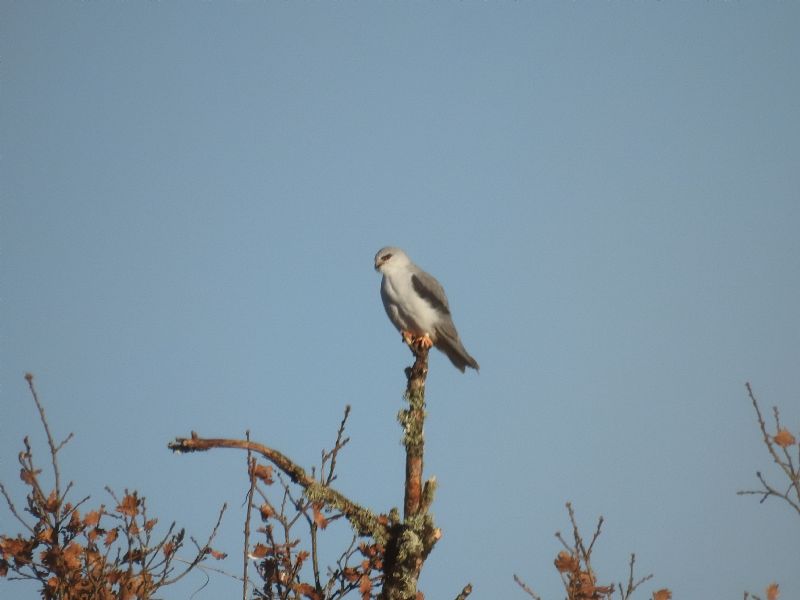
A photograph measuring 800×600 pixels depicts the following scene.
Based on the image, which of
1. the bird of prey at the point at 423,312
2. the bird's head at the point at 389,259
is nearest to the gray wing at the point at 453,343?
the bird of prey at the point at 423,312

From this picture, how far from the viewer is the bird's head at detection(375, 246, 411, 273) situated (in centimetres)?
1054

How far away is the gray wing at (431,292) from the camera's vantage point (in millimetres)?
10078

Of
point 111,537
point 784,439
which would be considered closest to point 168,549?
point 111,537

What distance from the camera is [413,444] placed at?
6.27 metres

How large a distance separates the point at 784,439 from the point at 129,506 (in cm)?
377

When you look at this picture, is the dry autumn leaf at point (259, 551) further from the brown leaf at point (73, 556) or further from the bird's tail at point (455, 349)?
the bird's tail at point (455, 349)

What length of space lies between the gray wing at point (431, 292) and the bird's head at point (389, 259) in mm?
389

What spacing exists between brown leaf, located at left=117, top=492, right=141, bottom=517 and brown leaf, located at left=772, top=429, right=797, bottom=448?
3.67 metres

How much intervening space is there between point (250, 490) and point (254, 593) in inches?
35.5

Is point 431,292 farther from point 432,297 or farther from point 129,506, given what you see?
point 129,506

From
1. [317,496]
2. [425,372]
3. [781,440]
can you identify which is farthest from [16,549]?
[781,440]

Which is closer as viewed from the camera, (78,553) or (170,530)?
(78,553)

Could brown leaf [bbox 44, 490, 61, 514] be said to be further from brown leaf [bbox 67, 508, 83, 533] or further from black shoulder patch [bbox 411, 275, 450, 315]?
black shoulder patch [bbox 411, 275, 450, 315]

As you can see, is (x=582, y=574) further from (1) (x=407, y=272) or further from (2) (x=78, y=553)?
(1) (x=407, y=272)
